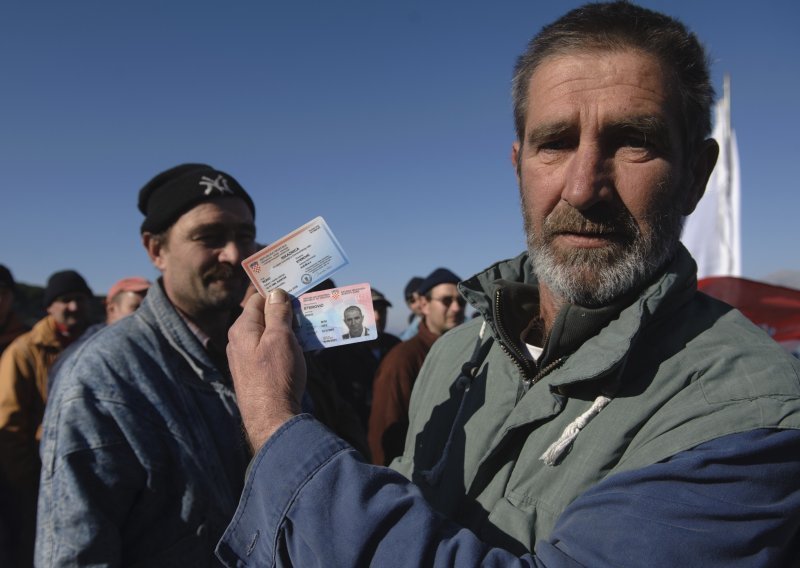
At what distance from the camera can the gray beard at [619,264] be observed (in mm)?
1401

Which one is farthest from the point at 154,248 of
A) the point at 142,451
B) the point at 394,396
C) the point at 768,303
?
the point at 768,303

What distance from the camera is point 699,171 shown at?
155cm

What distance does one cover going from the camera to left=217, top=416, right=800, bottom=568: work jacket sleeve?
38.5 inches

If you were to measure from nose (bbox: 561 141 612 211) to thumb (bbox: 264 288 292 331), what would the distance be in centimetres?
79

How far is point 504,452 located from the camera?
1.42m

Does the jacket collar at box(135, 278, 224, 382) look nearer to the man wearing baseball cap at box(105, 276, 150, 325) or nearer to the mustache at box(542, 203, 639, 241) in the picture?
the mustache at box(542, 203, 639, 241)

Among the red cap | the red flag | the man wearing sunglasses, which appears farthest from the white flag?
the red cap

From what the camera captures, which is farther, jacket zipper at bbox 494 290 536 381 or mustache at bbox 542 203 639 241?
jacket zipper at bbox 494 290 536 381

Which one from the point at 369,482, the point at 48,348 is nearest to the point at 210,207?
the point at 369,482

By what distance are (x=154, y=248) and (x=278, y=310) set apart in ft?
5.04

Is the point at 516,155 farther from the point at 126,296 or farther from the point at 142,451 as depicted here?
the point at 126,296

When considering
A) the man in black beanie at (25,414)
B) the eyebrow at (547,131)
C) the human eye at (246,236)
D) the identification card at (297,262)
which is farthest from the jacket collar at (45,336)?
the eyebrow at (547,131)

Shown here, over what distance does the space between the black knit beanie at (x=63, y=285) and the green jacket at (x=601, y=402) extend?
17.8ft

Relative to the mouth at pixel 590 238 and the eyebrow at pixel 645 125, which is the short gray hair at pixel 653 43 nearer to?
the eyebrow at pixel 645 125
